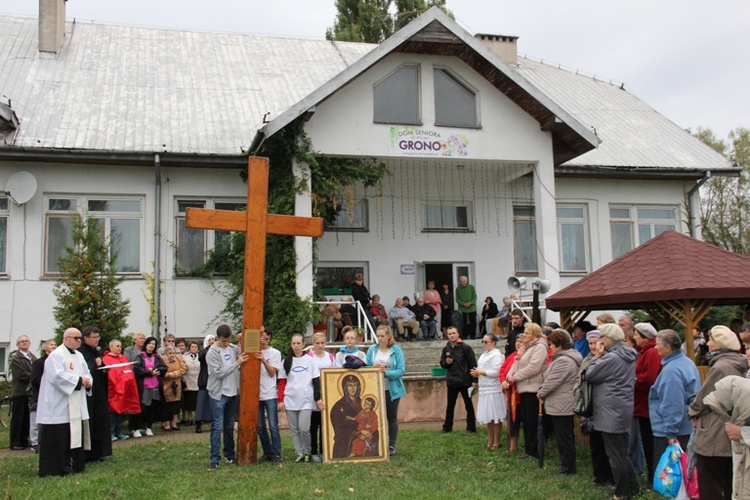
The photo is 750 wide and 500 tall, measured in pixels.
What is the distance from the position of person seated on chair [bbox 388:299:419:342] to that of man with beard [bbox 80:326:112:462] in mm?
8713

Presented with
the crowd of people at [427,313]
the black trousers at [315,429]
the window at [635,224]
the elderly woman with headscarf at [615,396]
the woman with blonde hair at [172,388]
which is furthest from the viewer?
the window at [635,224]

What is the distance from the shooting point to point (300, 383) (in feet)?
31.6

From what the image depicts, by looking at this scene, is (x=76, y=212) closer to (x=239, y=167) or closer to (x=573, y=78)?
(x=239, y=167)

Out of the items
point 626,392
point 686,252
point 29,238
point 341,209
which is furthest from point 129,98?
point 626,392

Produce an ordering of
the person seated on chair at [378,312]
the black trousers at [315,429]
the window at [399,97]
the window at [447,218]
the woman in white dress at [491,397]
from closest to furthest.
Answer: the black trousers at [315,429] < the woman in white dress at [491,397] < the window at [399,97] < the person seated on chair at [378,312] < the window at [447,218]

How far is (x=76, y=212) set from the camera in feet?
54.9

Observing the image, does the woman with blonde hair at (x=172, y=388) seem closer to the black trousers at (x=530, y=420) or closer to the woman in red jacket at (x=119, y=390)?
the woman in red jacket at (x=119, y=390)

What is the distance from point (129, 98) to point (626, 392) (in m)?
15.4

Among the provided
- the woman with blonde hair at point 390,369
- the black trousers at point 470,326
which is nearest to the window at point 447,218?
the black trousers at point 470,326

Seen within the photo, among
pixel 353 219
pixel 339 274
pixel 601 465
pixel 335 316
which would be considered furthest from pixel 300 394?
pixel 353 219

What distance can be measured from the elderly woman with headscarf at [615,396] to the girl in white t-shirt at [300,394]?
3.42m

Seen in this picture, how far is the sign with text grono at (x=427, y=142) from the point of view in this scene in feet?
54.8

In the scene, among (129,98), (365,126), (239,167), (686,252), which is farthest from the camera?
(129,98)

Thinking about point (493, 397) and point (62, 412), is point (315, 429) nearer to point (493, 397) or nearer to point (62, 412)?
point (493, 397)
